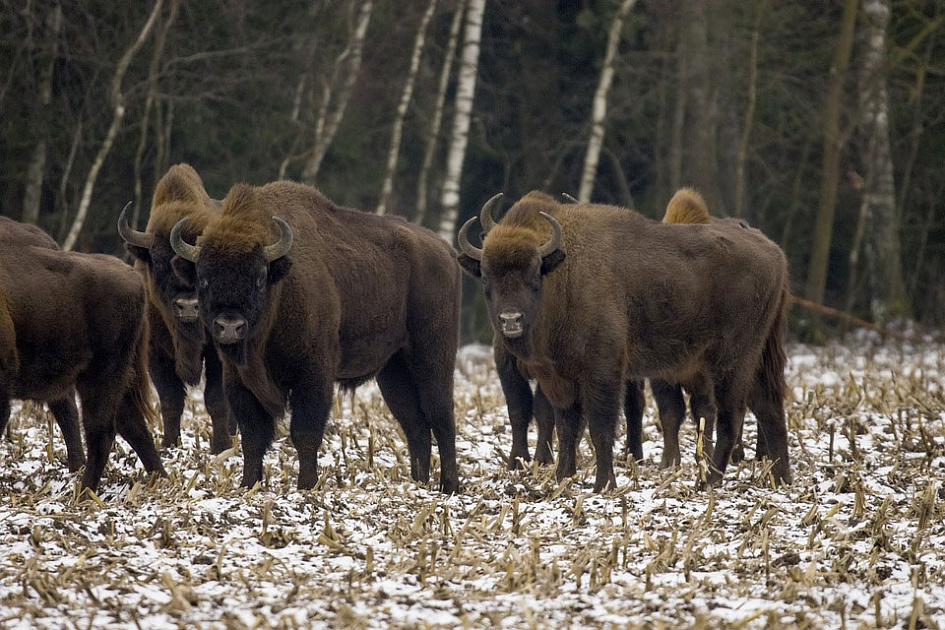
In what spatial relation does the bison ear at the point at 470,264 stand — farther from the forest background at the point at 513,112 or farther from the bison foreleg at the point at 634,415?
the forest background at the point at 513,112

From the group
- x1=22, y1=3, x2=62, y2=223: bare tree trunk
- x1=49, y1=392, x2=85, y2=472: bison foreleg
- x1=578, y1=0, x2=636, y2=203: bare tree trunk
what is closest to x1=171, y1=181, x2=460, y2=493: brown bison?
x1=49, y1=392, x2=85, y2=472: bison foreleg

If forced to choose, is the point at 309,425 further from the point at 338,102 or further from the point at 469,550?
the point at 338,102

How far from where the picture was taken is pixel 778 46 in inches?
1011

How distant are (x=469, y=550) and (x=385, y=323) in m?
2.93

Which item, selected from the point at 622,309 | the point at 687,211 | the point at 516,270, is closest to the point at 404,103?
the point at 687,211

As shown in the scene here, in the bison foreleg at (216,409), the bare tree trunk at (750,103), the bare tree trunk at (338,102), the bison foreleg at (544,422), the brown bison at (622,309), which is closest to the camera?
the brown bison at (622,309)

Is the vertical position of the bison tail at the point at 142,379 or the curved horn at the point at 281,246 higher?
the curved horn at the point at 281,246

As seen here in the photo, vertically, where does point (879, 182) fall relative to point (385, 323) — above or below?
above

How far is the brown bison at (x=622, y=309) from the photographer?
9.07 m

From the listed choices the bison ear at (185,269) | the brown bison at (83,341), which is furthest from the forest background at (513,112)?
the bison ear at (185,269)

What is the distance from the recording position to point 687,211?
1132 centimetres

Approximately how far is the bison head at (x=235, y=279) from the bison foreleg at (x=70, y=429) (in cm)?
185

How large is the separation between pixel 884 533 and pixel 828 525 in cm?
41

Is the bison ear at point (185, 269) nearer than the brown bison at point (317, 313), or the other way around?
the brown bison at point (317, 313)
